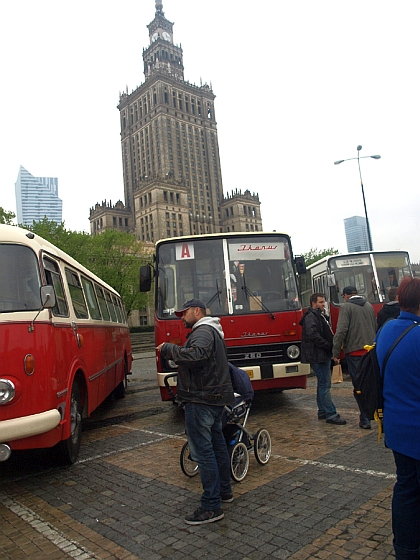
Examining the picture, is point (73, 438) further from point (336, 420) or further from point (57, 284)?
point (336, 420)

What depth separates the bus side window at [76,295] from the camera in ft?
21.9

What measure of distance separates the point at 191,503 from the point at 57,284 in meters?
3.02

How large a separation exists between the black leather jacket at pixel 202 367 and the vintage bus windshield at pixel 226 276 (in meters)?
3.86

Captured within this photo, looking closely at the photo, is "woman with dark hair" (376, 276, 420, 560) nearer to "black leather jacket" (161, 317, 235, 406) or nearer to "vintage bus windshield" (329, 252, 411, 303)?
"black leather jacket" (161, 317, 235, 406)

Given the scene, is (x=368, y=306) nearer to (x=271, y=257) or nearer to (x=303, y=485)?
(x=271, y=257)

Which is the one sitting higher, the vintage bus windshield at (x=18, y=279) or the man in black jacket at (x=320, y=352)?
the vintage bus windshield at (x=18, y=279)

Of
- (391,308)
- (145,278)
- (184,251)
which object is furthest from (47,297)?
(391,308)

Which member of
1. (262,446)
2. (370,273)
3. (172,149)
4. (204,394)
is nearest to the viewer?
(204,394)

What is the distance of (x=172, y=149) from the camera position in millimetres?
138500

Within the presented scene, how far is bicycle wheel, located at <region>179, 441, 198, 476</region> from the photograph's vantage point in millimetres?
5003

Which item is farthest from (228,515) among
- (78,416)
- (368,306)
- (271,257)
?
(271,257)

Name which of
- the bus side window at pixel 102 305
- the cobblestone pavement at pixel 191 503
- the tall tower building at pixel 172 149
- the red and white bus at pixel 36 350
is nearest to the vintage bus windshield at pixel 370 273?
the bus side window at pixel 102 305

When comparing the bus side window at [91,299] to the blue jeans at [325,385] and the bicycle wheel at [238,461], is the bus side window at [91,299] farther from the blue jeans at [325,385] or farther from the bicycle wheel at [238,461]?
the bicycle wheel at [238,461]

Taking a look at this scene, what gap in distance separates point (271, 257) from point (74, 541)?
5778 millimetres
